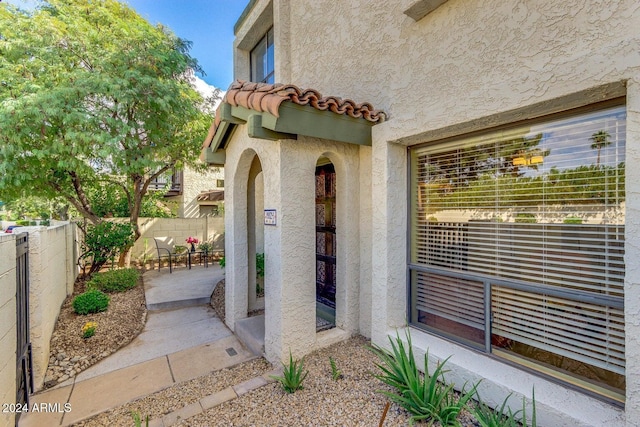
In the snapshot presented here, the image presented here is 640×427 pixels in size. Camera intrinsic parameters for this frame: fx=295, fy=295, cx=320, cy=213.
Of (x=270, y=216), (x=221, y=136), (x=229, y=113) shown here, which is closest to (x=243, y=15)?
(x=221, y=136)

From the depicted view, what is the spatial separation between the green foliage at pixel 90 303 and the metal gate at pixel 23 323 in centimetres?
302

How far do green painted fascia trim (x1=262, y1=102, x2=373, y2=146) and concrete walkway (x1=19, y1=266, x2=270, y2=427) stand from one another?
3974mm

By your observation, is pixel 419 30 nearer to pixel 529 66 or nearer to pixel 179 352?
pixel 529 66

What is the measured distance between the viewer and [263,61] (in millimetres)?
10539

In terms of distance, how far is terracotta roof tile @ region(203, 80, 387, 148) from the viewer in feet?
14.0

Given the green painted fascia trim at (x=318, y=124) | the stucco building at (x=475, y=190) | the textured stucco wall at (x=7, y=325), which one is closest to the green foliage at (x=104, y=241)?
the stucco building at (x=475, y=190)

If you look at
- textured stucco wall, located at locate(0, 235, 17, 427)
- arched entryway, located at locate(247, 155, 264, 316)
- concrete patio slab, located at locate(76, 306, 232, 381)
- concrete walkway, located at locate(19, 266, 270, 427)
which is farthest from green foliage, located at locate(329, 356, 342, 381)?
textured stucco wall, located at locate(0, 235, 17, 427)

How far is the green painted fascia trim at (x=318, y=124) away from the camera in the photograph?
4.35 m

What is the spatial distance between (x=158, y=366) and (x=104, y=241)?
7404 millimetres

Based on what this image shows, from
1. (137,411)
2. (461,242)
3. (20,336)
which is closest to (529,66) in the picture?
(461,242)

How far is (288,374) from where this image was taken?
14.2 feet

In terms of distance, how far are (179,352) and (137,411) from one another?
1754mm

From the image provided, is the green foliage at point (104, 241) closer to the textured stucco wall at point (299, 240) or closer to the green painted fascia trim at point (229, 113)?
the textured stucco wall at point (299, 240)

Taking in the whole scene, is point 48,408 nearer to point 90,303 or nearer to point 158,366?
point 158,366
